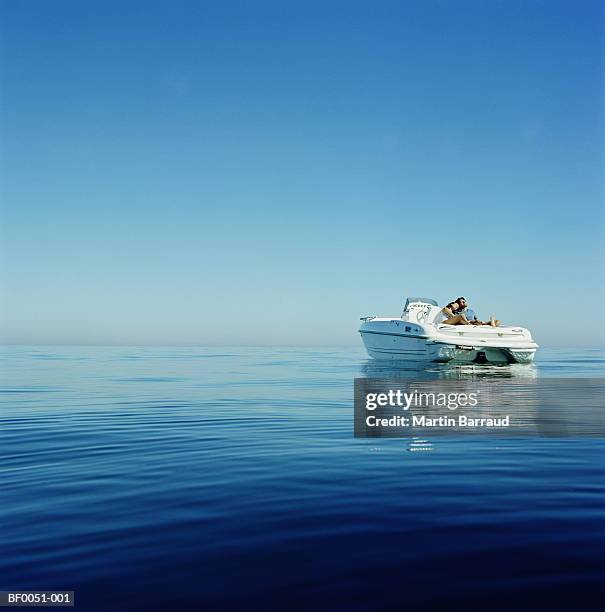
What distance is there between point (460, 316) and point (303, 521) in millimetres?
34841

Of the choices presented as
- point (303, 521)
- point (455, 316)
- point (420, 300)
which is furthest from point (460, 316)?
point (303, 521)

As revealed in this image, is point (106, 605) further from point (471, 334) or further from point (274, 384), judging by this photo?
point (471, 334)

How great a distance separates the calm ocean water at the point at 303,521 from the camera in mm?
3834

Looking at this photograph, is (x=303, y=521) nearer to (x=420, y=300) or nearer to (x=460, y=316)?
(x=460, y=316)

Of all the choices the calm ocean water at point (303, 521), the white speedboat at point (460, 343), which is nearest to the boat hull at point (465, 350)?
the white speedboat at point (460, 343)

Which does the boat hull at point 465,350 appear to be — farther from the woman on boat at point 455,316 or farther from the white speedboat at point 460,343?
the woman on boat at point 455,316

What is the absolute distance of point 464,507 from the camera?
571 centimetres

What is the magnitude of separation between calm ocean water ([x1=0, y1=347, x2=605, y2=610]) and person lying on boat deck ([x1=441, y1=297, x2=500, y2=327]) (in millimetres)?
28888

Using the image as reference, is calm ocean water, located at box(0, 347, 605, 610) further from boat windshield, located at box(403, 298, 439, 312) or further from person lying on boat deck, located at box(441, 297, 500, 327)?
boat windshield, located at box(403, 298, 439, 312)

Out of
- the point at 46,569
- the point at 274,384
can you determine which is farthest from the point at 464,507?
the point at 274,384

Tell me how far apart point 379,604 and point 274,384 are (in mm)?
20844

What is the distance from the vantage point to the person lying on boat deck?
38.2 metres

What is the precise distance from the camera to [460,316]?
125 ft

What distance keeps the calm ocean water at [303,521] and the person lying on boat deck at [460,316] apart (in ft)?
94.8
